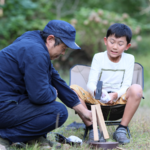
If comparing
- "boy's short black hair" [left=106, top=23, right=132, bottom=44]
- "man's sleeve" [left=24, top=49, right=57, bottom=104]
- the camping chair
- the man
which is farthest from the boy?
"man's sleeve" [left=24, top=49, right=57, bottom=104]

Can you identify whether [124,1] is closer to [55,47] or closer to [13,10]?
[13,10]

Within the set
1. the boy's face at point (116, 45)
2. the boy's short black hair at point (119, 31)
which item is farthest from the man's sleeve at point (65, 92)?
the boy's short black hair at point (119, 31)

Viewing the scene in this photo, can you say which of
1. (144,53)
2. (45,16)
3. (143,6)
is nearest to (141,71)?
(45,16)

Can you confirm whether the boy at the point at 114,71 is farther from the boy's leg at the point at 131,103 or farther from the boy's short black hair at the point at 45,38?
the boy's short black hair at the point at 45,38

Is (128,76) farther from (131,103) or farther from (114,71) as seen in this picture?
(131,103)

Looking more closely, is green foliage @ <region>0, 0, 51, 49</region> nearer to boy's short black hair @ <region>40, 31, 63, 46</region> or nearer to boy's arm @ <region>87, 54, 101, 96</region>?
boy's arm @ <region>87, 54, 101, 96</region>

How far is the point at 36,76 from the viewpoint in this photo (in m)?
1.95

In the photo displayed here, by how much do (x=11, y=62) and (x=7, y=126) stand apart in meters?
0.56

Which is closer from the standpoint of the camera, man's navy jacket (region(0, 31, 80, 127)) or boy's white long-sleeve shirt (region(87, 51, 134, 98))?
man's navy jacket (region(0, 31, 80, 127))

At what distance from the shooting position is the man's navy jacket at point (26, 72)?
76.8 inches

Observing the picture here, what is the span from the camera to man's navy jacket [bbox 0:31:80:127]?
195cm

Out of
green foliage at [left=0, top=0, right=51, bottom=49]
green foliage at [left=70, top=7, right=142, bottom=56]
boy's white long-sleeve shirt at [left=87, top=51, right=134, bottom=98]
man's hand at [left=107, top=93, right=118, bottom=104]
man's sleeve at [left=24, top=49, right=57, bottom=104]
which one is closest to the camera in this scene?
man's sleeve at [left=24, top=49, right=57, bottom=104]

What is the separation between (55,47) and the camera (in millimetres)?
2182

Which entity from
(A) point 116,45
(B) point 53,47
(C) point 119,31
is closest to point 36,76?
(B) point 53,47
